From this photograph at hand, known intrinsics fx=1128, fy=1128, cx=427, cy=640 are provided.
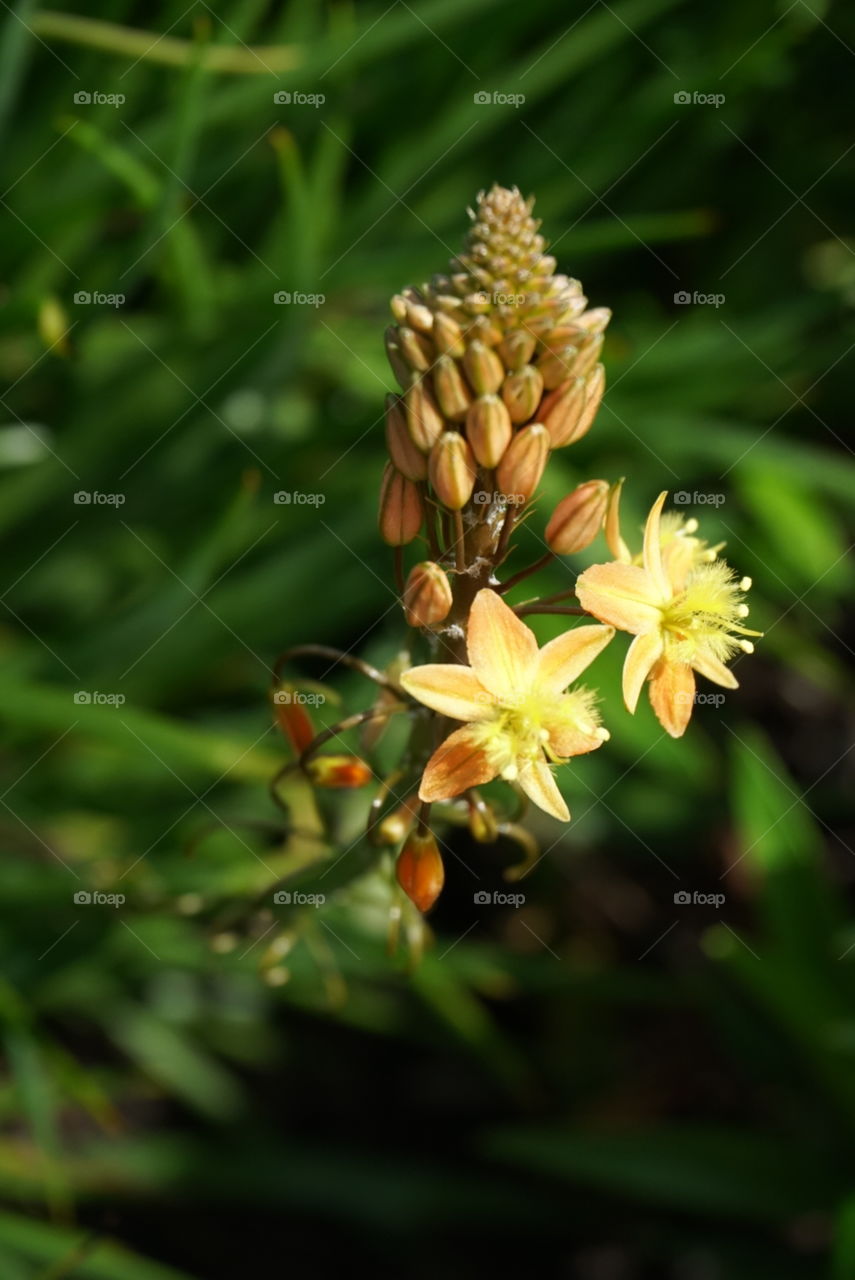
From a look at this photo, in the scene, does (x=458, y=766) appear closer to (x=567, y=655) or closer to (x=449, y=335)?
(x=567, y=655)

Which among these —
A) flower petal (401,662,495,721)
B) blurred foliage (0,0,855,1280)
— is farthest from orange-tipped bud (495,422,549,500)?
blurred foliage (0,0,855,1280)

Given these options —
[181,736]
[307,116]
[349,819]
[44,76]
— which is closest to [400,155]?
[307,116]

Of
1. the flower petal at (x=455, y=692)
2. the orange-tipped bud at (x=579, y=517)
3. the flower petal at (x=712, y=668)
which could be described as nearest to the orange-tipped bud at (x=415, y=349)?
the orange-tipped bud at (x=579, y=517)

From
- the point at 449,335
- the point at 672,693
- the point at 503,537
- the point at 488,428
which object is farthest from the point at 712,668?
the point at 449,335

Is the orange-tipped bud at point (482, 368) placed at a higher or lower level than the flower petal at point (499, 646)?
higher

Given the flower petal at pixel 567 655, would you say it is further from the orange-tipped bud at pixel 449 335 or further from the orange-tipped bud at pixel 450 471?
the orange-tipped bud at pixel 449 335

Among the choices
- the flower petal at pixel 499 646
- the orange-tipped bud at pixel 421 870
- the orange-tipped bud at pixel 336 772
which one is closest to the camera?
the flower petal at pixel 499 646
